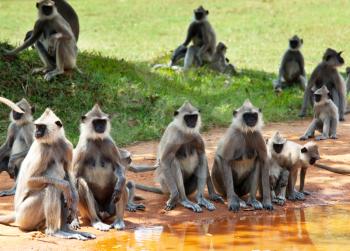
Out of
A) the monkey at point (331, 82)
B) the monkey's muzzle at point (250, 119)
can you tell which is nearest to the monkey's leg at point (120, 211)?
the monkey's muzzle at point (250, 119)

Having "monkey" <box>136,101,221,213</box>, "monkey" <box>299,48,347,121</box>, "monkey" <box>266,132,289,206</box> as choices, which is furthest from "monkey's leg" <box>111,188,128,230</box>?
"monkey" <box>299,48,347,121</box>

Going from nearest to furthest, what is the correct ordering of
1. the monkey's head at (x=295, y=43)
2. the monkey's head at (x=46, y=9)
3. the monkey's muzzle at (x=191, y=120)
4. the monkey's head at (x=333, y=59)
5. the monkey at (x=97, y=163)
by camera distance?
the monkey at (x=97, y=163) → the monkey's muzzle at (x=191, y=120) → the monkey's head at (x=46, y=9) → the monkey's head at (x=333, y=59) → the monkey's head at (x=295, y=43)

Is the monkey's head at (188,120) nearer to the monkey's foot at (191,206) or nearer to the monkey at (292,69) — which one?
the monkey's foot at (191,206)

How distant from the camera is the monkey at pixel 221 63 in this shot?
1753 cm

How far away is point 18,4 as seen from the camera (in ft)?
91.0

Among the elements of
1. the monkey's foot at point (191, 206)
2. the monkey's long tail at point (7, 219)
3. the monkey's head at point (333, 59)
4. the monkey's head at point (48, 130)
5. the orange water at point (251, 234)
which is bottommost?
the orange water at point (251, 234)

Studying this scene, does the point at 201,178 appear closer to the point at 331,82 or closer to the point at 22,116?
the point at 22,116

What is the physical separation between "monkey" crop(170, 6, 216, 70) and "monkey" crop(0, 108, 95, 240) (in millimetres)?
9934

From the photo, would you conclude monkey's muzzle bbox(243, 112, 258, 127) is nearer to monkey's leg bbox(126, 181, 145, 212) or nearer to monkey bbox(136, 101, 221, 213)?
monkey bbox(136, 101, 221, 213)

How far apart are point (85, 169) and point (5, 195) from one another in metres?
1.48

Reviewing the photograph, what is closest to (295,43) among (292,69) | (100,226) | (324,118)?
(292,69)

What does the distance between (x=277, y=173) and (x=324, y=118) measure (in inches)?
145

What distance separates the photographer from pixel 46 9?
1361 centimetres

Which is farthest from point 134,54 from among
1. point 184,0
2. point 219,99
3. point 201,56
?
point 184,0
